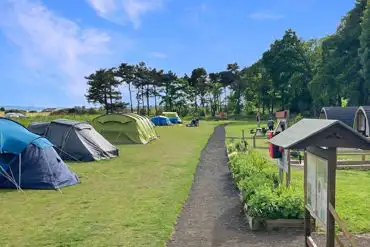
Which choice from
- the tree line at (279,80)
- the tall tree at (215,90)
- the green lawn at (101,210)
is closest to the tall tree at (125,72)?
the tree line at (279,80)

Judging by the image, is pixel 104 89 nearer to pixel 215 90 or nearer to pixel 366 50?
pixel 215 90

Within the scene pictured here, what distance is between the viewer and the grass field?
7820 mm

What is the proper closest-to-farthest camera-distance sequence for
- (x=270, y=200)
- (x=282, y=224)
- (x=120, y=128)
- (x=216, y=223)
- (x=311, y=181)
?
(x=311, y=181)
(x=282, y=224)
(x=270, y=200)
(x=216, y=223)
(x=120, y=128)

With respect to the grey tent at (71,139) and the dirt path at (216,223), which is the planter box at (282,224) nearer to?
the dirt path at (216,223)

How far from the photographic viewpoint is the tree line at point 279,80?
45.8 metres

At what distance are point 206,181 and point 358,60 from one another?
37.4 metres

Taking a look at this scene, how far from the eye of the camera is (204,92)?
8481 cm

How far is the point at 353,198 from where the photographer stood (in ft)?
32.3

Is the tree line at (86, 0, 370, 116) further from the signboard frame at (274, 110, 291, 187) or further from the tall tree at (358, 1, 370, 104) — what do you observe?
the signboard frame at (274, 110, 291, 187)

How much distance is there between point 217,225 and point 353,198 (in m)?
3.73

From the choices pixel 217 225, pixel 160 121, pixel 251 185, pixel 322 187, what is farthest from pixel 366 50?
pixel 322 187

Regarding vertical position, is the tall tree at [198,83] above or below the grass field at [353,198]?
above

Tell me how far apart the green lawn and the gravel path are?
0.84ft

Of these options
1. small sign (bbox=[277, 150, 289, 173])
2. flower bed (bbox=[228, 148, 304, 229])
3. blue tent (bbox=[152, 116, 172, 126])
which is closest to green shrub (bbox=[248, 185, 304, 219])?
flower bed (bbox=[228, 148, 304, 229])
